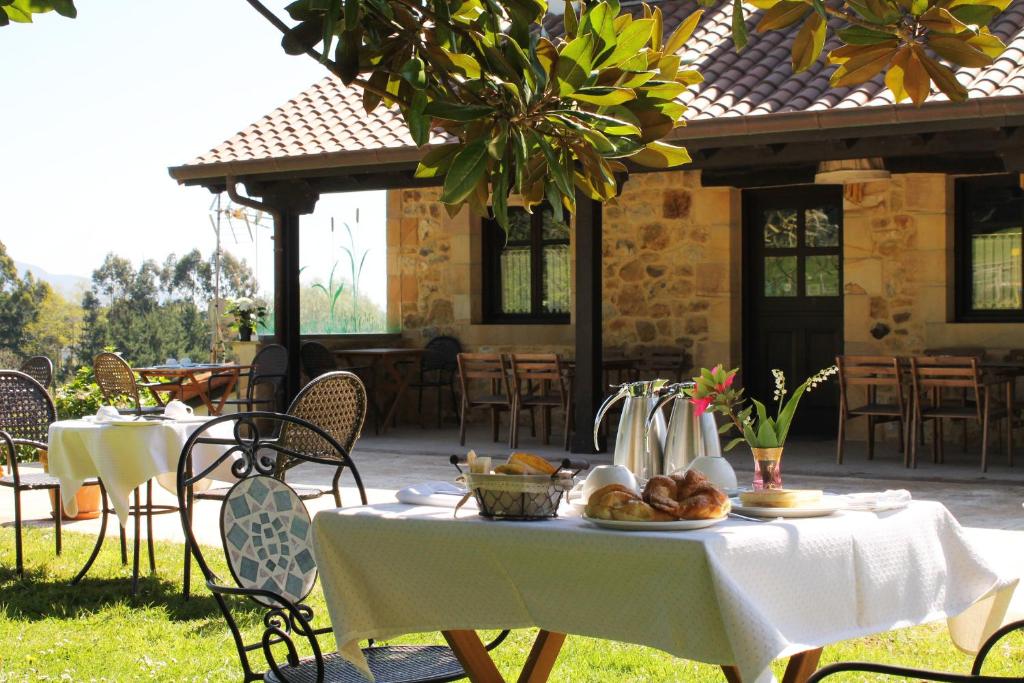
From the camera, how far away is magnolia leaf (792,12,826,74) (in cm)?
238

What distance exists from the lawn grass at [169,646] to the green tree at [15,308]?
20.3 meters

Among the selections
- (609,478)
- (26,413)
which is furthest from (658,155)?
(26,413)

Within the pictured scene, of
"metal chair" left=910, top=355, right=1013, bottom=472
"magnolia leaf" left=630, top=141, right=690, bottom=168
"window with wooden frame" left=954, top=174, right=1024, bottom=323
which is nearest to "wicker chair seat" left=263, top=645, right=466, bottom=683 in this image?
"magnolia leaf" left=630, top=141, right=690, bottom=168

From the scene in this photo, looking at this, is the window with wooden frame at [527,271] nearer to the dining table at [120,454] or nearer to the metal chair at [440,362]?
the metal chair at [440,362]

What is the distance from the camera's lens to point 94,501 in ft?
22.6

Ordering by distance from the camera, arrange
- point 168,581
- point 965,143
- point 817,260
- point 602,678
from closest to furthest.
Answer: point 602,678 < point 168,581 < point 965,143 < point 817,260

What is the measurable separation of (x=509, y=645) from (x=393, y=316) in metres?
8.28

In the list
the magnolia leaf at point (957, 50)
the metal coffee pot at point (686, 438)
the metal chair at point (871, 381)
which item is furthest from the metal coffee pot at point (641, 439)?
the metal chair at point (871, 381)

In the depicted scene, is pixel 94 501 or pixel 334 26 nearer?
pixel 334 26

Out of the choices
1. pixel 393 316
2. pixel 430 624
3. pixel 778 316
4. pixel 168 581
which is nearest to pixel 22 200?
pixel 393 316

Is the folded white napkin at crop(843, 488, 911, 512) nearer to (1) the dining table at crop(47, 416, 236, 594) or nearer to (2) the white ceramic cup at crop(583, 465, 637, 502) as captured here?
(2) the white ceramic cup at crop(583, 465, 637, 502)

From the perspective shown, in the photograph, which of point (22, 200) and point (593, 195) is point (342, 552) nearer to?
point (593, 195)

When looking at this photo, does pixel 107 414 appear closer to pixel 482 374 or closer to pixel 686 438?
pixel 686 438

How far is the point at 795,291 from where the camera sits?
35.0ft
